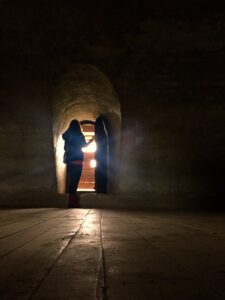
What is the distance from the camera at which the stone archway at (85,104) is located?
7270mm

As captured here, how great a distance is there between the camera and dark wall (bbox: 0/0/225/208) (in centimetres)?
685

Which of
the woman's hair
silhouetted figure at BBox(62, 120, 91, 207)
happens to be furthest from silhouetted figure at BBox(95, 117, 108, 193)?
silhouetted figure at BBox(62, 120, 91, 207)

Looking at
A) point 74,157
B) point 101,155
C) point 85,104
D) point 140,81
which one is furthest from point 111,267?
point 101,155

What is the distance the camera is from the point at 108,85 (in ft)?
24.0

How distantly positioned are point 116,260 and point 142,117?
548cm

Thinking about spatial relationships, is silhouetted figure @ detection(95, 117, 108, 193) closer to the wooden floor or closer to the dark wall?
the dark wall

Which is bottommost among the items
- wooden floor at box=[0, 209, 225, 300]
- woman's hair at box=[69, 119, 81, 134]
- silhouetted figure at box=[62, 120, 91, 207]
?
wooden floor at box=[0, 209, 225, 300]

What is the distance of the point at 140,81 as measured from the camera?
7.02 metres

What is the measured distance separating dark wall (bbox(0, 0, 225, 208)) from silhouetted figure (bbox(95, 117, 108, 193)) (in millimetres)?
2653

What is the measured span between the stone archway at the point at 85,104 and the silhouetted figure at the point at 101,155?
38 cm

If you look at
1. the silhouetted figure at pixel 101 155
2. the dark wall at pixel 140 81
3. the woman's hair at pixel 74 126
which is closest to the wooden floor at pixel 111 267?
the dark wall at pixel 140 81

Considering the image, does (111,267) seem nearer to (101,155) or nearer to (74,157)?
(74,157)

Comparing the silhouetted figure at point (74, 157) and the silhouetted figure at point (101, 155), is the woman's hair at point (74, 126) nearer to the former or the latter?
the silhouetted figure at point (74, 157)

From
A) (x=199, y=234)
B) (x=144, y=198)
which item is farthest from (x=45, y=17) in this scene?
(x=199, y=234)
